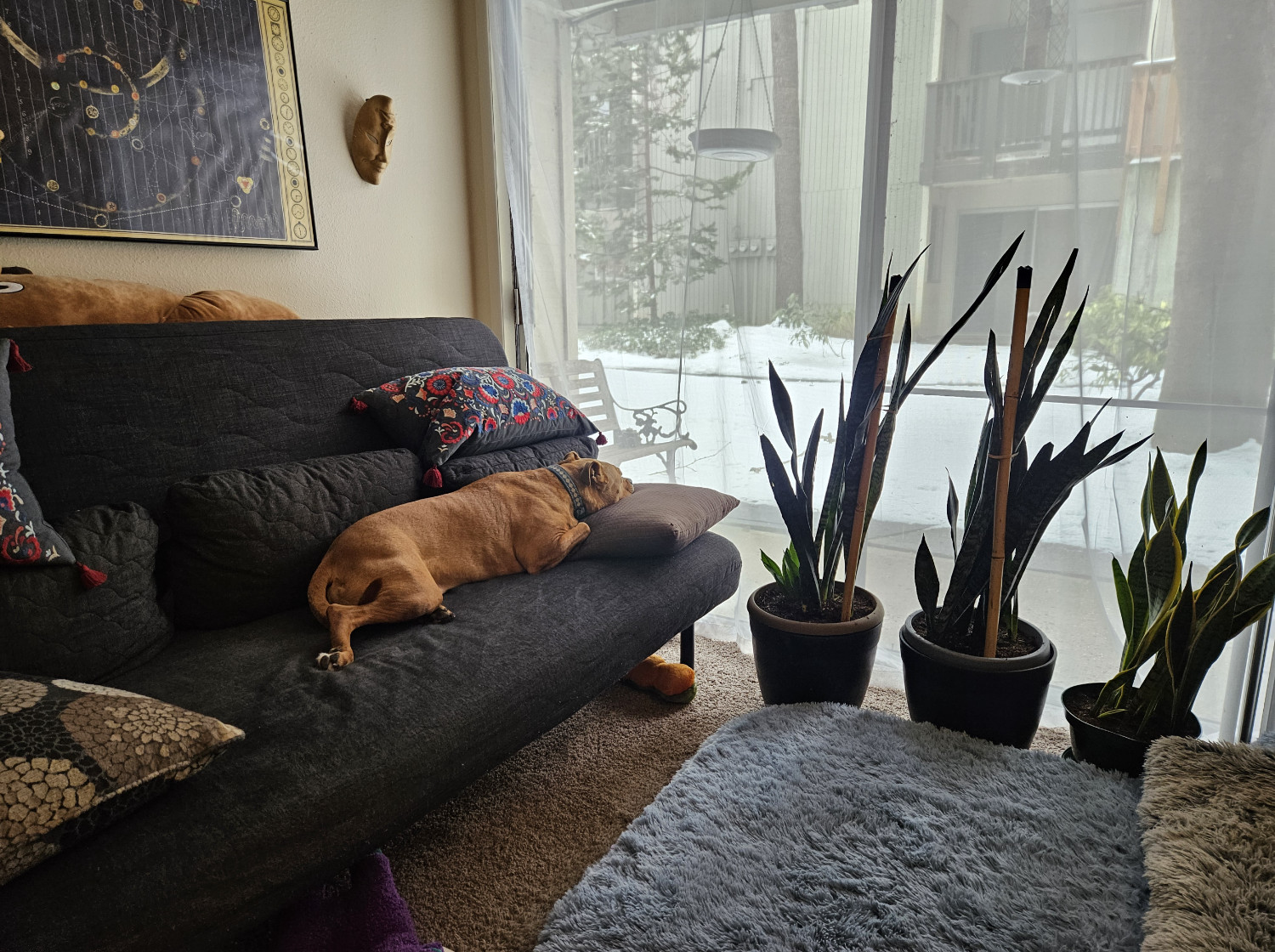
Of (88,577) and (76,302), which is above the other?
(76,302)

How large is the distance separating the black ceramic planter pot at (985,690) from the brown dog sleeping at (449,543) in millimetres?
834

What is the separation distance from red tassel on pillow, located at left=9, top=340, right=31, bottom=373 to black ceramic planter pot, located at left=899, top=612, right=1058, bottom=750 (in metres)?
1.85

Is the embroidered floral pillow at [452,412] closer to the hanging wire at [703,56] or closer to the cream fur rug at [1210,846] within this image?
the hanging wire at [703,56]

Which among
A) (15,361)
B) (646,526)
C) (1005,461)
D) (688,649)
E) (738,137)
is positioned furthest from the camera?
(738,137)

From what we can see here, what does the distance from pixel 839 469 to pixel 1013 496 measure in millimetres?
359

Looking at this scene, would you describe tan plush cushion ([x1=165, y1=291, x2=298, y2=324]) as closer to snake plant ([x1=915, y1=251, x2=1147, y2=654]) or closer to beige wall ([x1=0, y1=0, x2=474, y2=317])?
beige wall ([x1=0, y1=0, x2=474, y2=317])

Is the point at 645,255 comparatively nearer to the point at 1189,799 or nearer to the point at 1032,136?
the point at 1032,136

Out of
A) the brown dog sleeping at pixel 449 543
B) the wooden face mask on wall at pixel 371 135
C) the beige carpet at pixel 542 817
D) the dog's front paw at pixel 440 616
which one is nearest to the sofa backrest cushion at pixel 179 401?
the brown dog sleeping at pixel 449 543

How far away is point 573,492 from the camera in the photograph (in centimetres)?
186

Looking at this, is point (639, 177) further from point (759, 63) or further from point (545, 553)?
point (545, 553)

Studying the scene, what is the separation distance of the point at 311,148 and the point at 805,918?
7.89 feet

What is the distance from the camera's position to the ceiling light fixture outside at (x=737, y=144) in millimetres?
2217

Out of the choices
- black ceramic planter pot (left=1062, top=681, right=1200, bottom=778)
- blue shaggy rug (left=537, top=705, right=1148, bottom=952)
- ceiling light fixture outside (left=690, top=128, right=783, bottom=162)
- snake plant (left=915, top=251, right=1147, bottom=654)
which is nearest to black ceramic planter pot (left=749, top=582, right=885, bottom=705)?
snake plant (left=915, top=251, right=1147, bottom=654)

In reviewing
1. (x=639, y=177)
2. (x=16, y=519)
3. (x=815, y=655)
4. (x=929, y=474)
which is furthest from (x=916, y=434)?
(x=16, y=519)
